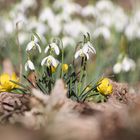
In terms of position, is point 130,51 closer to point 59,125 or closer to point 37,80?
point 37,80

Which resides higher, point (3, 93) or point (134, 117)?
point (3, 93)

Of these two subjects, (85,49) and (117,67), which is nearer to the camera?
(85,49)

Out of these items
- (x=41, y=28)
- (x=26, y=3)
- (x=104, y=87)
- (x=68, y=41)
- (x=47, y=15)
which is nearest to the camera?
(x=104, y=87)

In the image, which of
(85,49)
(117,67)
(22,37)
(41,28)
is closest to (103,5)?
(41,28)

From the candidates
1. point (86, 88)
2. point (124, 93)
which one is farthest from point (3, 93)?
point (124, 93)

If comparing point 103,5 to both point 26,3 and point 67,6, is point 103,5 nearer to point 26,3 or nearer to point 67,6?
point 67,6

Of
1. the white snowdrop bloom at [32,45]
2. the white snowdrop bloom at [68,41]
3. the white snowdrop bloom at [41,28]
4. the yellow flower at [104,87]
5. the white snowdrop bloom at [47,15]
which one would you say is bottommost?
the yellow flower at [104,87]

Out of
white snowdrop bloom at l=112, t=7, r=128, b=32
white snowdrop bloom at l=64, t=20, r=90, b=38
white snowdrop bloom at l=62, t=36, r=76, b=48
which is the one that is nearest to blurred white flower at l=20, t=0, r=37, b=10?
white snowdrop bloom at l=64, t=20, r=90, b=38

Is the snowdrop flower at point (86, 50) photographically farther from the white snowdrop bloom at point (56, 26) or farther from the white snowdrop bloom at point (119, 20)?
the white snowdrop bloom at point (119, 20)

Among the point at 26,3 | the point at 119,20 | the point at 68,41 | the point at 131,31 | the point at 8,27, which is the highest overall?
the point at 26,3

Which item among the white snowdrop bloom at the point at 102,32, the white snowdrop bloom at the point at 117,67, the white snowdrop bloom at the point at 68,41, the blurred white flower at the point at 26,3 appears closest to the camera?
the white snowdrop bloom at the point at 117,67

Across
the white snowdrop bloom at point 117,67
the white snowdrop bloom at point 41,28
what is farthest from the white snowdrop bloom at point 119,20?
the white snowdrop bloom at point 117,67
